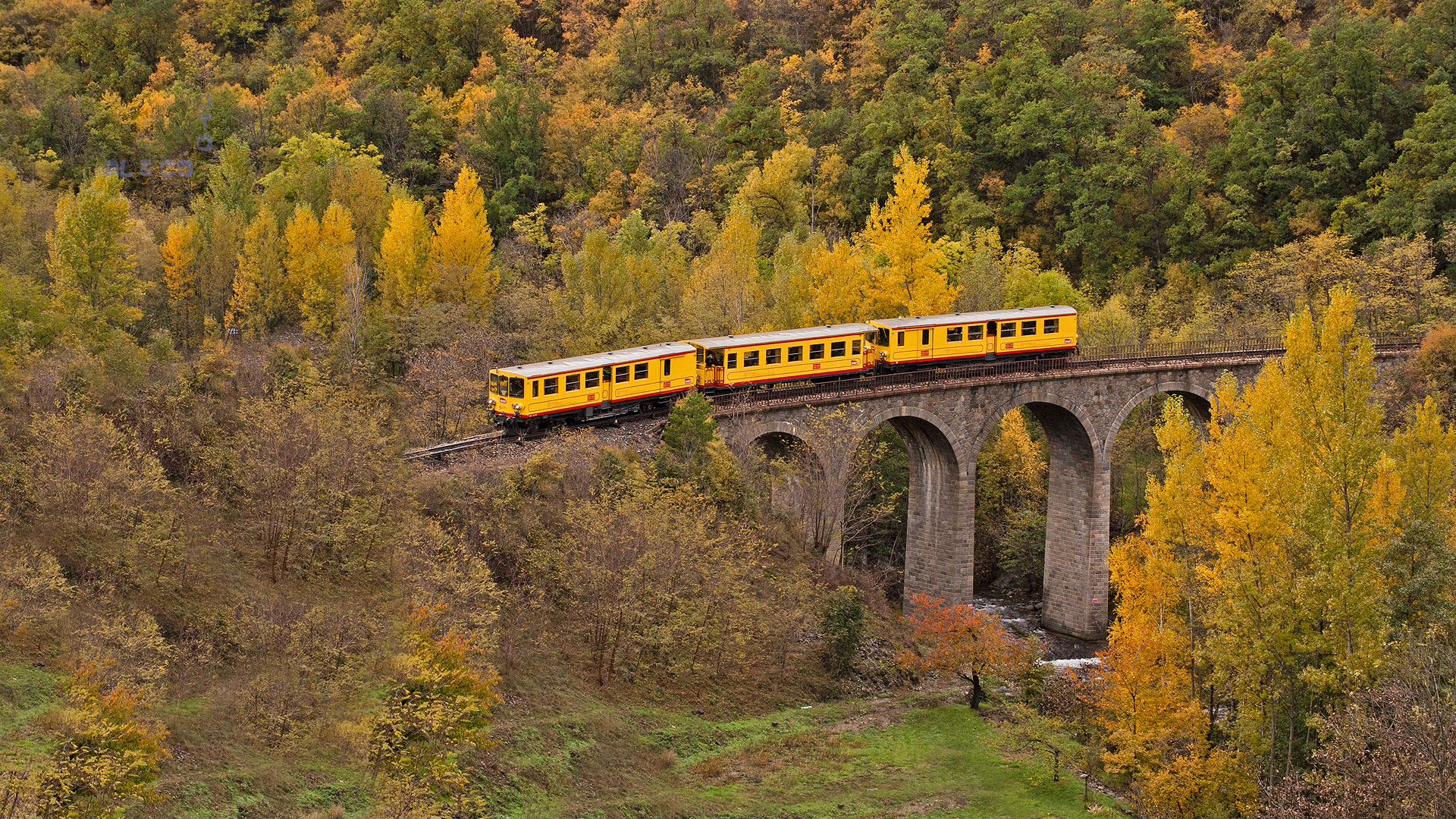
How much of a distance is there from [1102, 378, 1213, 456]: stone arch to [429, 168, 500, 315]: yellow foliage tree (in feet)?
90.7

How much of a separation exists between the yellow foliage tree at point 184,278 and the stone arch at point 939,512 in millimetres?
31877

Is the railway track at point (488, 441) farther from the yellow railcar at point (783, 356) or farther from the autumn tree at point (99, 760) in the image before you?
the autumn tree at point (99, 760)

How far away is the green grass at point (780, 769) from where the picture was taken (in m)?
30.5

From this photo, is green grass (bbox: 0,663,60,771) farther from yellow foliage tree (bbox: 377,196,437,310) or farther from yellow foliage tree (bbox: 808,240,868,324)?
yellow foliage tree (bbox: 808,240,868,324)

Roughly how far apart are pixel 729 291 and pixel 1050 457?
16052 millimetres

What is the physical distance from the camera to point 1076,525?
5669cm

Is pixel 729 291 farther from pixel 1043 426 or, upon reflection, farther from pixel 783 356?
pixel 1043 426

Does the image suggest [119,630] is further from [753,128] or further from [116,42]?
[116,42]

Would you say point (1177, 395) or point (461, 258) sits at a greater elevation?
point (461, 258)

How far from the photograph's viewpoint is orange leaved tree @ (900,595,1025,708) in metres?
41.3

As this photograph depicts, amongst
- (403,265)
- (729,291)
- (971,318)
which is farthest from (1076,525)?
(403,265)

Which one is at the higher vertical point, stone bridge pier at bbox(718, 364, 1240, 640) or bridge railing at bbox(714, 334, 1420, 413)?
bridge railing at bbox(714, 334, 1420, 413)

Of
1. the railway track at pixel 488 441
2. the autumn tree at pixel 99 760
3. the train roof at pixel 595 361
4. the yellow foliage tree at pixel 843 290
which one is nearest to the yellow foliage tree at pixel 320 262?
the railway track at pixel 488 441

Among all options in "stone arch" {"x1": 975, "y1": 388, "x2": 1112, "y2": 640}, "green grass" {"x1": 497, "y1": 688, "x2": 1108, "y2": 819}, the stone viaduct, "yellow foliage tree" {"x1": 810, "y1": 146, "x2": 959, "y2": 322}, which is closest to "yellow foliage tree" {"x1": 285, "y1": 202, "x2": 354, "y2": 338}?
the stone viaduct
